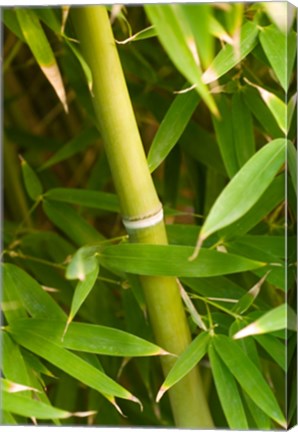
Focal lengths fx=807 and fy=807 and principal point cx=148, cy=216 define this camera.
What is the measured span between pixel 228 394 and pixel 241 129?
26cm

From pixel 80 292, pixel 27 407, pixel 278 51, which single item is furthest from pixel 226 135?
pixel 27 407

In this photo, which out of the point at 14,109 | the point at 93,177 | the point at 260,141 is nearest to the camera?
the point at 260,141

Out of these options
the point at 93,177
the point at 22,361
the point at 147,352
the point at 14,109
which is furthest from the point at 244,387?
the point at 14,109

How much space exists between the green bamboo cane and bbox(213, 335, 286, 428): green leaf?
0.18 feet

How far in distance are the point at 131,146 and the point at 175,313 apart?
0.57ft

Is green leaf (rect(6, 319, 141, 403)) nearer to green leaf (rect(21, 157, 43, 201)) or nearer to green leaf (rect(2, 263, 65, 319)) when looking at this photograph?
green leaf (rect(2, 263, 65, 319))

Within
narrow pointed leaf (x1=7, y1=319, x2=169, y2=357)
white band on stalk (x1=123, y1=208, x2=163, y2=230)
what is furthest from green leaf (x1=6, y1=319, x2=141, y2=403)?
white band on stalk (x1=123, y1=208, x2=163, y2=230)

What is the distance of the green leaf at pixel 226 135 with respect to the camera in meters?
0.80

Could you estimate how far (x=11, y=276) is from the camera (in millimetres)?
830

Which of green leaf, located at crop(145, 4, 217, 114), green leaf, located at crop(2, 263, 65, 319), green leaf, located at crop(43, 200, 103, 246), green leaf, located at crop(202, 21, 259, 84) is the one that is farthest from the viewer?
green leaf, located at crop(43, 200, 103, 246)

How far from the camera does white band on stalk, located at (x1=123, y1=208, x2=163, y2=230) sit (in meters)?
0.75

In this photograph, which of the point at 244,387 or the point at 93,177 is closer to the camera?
the point at 244,387

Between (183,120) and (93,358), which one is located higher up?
(183,120)

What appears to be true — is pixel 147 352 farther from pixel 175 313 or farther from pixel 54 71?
pixel 54 71
